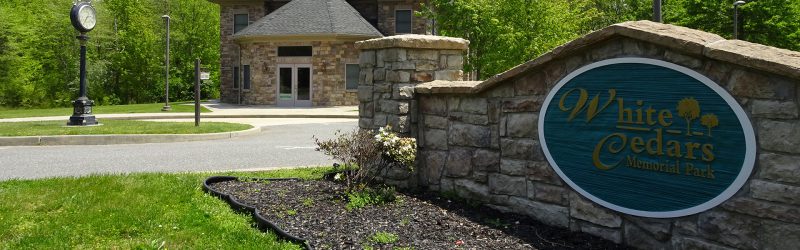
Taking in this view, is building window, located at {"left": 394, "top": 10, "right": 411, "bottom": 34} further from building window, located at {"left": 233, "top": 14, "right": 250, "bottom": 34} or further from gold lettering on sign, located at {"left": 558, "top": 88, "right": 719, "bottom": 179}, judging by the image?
gold lettering on sign, located at {"left": 558, "top": 88, "right": 719, "bottom": 179}

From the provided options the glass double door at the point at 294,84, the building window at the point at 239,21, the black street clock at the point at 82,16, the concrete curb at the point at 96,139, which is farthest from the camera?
the building window at the point at 239,21

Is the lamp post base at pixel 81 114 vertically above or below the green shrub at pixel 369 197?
above

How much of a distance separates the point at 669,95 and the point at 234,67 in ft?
109

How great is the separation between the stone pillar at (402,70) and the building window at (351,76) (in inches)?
934

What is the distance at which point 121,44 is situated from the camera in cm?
4900

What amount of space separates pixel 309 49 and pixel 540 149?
26570 millimetres

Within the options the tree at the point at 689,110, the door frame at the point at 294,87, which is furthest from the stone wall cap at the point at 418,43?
the door frame at the point at 294,87

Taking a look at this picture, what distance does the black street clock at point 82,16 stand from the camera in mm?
16531

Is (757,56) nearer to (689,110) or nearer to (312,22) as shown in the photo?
(689,110)

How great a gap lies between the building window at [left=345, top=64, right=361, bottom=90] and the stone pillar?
23719 mm

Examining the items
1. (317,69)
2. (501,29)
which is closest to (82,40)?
(501,29)

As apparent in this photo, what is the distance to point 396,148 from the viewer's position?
6270 millimetres

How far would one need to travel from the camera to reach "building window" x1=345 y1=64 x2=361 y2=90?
3088 centimetres

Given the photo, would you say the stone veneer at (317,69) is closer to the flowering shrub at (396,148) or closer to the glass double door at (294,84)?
the glass double door at (294,84)
